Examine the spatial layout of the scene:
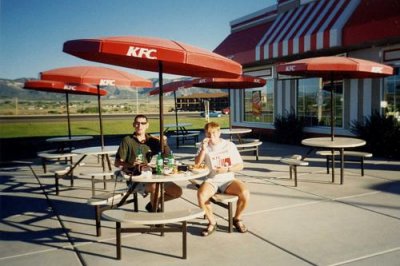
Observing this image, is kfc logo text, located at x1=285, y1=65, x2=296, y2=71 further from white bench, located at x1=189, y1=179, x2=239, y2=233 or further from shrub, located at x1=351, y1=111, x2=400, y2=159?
shrub, located at x1=351, y1=111, x2=400, y2=159

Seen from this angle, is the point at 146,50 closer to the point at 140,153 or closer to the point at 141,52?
the point at 141,52

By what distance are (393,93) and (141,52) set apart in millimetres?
9177

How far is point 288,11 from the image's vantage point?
14.5 meters

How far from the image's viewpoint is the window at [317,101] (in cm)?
1227

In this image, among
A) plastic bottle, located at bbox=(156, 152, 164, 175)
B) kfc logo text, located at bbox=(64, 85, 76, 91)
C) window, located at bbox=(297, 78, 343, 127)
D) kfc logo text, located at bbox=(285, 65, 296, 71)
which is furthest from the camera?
window, located at bbox=(297, 78, 343, 127)

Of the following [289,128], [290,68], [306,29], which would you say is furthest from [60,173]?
[306,29]

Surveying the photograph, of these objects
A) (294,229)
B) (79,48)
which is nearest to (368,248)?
(294,229)

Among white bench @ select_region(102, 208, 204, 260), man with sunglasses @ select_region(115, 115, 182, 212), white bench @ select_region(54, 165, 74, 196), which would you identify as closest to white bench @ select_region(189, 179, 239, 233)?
white bench @ select_region(102, 208, 204, 260)

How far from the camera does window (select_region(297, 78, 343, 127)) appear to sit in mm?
12273

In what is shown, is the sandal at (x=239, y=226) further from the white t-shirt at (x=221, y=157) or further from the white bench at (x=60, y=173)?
the white bench at (x=60, y=173)

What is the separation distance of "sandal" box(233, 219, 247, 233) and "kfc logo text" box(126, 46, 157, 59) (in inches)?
93.6

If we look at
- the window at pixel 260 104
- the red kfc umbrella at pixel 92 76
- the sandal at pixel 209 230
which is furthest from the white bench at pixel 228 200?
the window at pixel 260 104

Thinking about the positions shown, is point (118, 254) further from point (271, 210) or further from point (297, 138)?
point (297, 138)

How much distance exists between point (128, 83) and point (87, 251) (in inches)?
152
